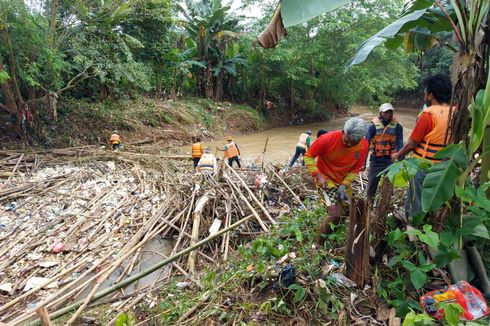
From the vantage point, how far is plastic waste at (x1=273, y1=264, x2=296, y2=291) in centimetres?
229

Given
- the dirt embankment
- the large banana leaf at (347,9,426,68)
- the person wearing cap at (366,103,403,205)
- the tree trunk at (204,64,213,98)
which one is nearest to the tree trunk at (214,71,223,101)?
the tree trunk at (204,64,213,98)

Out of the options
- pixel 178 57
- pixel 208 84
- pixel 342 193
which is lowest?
pixel 342 193

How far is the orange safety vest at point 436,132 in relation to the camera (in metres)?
2.64

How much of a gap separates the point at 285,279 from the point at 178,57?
13.3 m

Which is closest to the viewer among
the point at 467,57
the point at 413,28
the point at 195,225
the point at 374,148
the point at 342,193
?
the point at 467,57

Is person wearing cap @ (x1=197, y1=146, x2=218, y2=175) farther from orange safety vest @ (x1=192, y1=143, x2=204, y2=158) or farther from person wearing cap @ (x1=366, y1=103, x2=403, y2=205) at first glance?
person wearing cap @ (x1=366, y1=103, x2=403, y2=205)

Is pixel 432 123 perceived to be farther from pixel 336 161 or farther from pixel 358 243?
pixel 358 243

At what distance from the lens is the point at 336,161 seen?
3.24 m

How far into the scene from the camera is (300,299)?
2189mm

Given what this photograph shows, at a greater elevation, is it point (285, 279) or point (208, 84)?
point (208, 84)

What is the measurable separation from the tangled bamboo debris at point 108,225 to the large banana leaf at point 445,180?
188 cm

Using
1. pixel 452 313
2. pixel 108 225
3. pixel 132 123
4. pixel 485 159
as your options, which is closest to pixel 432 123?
pixel 485 159

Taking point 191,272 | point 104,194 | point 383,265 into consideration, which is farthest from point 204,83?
point 383,265

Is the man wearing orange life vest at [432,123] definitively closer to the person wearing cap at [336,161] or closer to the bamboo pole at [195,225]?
the person wearing cap at [336,161]
